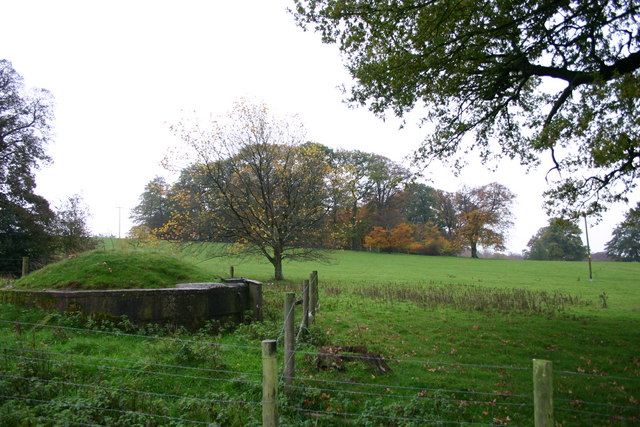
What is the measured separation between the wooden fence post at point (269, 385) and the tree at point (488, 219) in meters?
68.7

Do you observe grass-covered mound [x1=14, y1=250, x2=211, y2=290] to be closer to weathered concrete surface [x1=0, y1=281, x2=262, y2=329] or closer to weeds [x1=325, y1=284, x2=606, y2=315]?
weathered concrete surface [x1=0, y1=281, x2=262, y2=329]

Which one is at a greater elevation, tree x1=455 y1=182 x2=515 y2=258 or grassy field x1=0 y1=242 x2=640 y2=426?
tree x1=455 y1=182 x2=515 y2=258

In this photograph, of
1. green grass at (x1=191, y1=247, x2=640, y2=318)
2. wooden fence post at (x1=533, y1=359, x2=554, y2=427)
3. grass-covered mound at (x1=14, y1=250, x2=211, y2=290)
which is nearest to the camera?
wooden fence post at (x1=533, y1=359, x2=554, y2=427)

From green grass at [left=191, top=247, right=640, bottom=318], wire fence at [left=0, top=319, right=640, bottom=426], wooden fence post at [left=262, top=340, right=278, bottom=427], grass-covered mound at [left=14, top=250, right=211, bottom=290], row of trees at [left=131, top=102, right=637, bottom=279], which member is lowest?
green grass at [left=191, top=247, right=640, bottom=318]

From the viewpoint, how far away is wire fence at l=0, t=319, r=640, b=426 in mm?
5414

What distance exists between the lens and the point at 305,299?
30.4ft

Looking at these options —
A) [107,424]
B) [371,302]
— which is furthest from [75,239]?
[107,424]

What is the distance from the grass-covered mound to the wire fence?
271 cm

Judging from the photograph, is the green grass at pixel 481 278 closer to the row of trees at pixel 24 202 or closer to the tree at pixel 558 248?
the row of trees at pixel 24 202

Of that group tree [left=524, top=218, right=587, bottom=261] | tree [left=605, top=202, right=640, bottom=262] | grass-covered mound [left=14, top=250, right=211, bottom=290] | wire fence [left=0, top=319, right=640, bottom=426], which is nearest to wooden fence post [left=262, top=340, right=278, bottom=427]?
wire fence [left=0, top=319, right=640, bottom=426]

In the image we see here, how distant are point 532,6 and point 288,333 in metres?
9.76

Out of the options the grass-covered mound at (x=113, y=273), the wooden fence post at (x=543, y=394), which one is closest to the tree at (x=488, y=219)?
the grass-covered mound at (x=113, y=273)

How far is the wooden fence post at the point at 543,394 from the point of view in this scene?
3291 mm

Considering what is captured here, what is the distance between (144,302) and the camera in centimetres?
995
